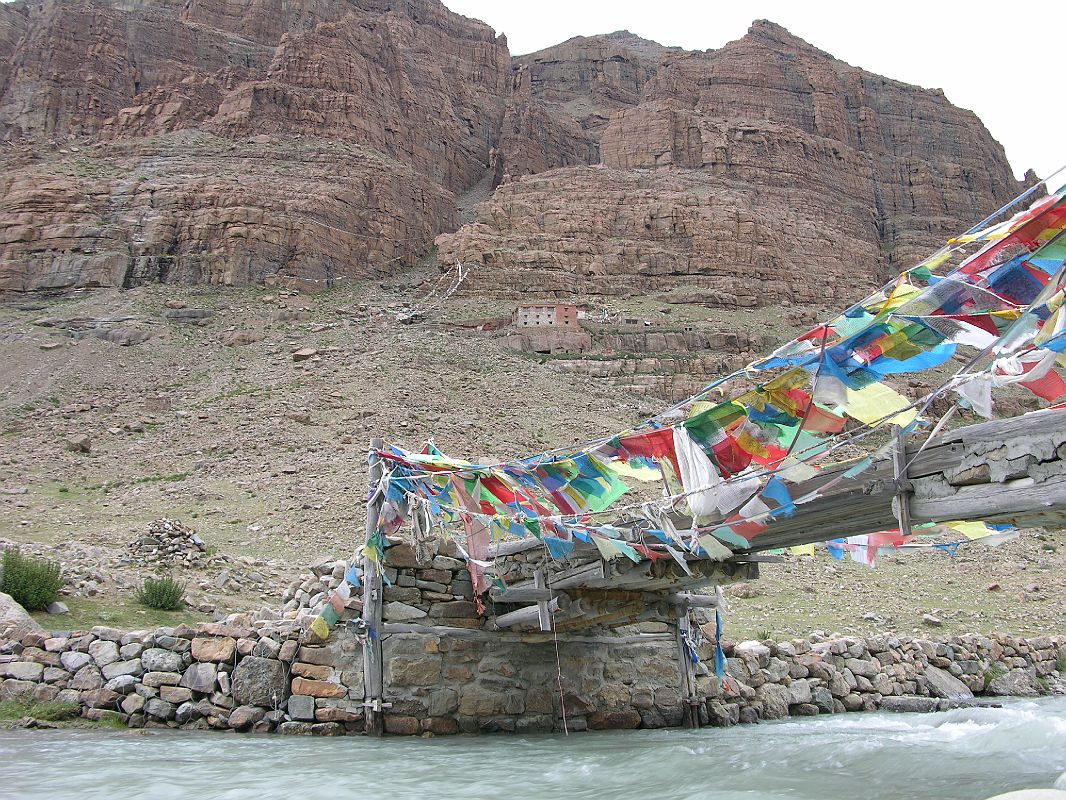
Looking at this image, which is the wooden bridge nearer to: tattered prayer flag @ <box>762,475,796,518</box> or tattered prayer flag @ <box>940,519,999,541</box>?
tattered prayer flag @ <box>762,475,796,518</box>

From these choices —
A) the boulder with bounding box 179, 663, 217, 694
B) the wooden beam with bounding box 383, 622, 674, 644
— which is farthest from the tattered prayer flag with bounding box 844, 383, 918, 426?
the boulder with bounding box 179, 663, 217, 694

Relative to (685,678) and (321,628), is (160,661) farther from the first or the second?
(685,678)

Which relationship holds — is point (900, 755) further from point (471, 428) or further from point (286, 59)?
point (286, 59)

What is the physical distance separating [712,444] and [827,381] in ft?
4.35

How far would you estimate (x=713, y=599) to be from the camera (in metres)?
13.0

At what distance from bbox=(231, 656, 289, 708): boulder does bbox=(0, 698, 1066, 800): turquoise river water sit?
1.71 ft

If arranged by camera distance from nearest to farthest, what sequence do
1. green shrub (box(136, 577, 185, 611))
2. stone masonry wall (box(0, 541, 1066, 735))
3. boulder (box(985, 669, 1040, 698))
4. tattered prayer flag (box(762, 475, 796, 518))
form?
1. tattered prayer flag (box(762, 475, 796, 518))
2. stone masonry wall (box(0, 541, 1066, 735))
3. green shrub (box(136, 577, 185, 611))
4. boulder (box(985, 669, 1040, 698))

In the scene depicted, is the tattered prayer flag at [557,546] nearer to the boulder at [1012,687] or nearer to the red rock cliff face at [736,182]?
the boulder at [1012,687]

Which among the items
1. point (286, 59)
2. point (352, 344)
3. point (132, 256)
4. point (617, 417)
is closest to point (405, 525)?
point (617, 417)

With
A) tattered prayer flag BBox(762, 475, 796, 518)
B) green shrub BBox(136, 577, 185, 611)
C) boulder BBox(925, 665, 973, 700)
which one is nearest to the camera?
tattered prayer flag BBox(762, 475, 796, 518)

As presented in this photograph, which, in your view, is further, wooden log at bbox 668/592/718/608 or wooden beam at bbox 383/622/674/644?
wooden log at bbox 668/592/718/608

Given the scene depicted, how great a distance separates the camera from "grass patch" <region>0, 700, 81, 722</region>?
10484mm

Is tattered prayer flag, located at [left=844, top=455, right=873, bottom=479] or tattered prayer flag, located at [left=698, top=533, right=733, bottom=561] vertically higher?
tattered prayer flag, located at [left=844, top=455, right=873, bottom=479]

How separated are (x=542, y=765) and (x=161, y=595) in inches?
Result: 283
